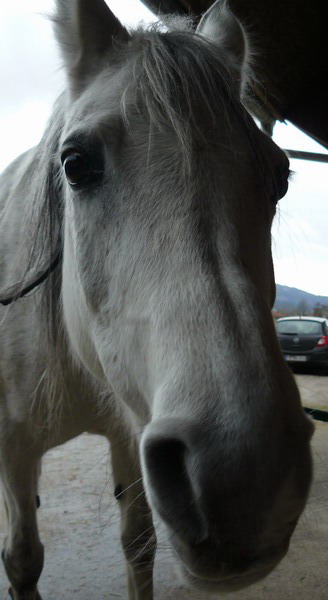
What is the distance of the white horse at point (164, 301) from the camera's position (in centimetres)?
100

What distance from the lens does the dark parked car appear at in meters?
13.3

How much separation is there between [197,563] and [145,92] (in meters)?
1.30

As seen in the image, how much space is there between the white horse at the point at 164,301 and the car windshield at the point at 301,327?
465 inches

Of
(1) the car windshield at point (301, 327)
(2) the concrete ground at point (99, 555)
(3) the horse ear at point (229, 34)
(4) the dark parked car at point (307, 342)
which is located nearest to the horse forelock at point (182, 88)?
(3) the horse ear at point (229, 34)

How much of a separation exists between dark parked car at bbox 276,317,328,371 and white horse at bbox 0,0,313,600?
37.7ft

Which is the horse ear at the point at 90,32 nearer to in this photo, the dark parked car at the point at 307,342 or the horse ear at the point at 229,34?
the horse ear at the point at 229,34

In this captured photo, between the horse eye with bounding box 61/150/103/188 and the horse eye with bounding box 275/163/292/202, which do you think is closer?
Result: the horse eye with bounding box 61/150/103/188

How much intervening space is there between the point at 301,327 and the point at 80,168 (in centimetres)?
1302

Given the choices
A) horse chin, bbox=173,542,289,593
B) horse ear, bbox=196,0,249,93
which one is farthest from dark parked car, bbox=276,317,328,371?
horse chin, bbox=173,542,289,593

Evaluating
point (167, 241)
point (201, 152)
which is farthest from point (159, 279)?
point (201, 152)

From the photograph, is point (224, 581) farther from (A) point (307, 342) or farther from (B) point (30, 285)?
(A) point (307, 342)

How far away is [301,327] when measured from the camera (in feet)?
45.5

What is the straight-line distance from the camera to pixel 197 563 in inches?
41.4

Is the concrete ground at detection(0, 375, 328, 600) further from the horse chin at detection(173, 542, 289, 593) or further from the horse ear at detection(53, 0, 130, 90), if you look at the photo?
the horse ear at detection(53, 0, 130, 90)
